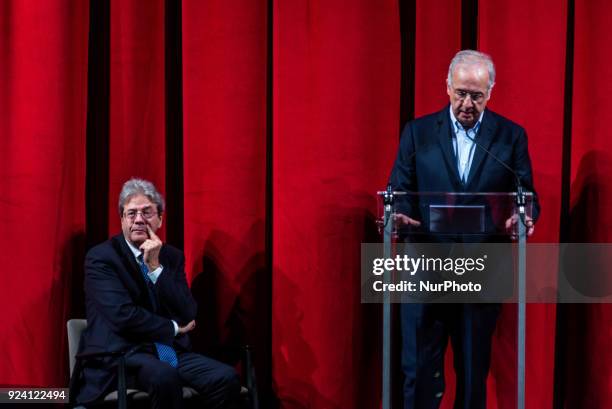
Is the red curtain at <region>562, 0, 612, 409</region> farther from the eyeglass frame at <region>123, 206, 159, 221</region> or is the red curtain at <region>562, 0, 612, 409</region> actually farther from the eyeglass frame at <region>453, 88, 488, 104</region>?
the eyeglass frame at <region>123, 206, 159, 221</region>

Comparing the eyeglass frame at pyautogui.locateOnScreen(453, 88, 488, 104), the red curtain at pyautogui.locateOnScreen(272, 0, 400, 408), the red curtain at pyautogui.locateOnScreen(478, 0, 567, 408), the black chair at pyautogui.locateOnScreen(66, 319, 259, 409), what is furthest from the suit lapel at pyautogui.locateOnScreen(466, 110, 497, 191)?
the black chair at pyautogui.locateOnScreen(66, 319, 259, 409)

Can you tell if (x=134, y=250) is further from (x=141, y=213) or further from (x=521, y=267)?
(x=521, y=267)

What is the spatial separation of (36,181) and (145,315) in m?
0.86

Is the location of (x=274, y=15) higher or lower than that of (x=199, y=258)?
higher

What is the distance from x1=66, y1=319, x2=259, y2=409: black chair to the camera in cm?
298

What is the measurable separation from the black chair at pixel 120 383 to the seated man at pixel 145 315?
0.03 metres

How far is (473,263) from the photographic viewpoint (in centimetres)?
294

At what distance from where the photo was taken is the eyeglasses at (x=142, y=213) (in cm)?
339

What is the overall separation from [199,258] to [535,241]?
4.58 feet

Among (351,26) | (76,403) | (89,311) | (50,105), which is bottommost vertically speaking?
(76,403)

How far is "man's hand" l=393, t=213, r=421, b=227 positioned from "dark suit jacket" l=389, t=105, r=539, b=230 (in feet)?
1.03

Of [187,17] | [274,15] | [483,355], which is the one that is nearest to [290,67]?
[274,15]

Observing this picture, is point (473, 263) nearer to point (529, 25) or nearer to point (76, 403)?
point (529, 25)

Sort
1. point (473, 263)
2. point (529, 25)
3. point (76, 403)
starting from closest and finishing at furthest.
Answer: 1. point (473, 263)
2. point (76, 403)
3. point (529, 25)
